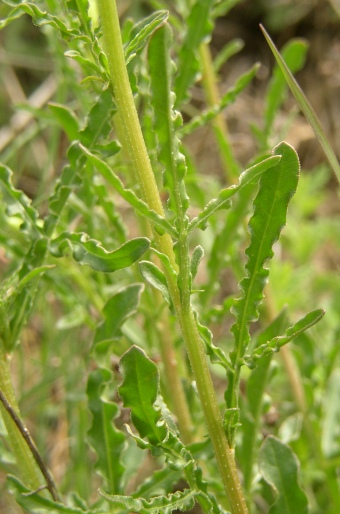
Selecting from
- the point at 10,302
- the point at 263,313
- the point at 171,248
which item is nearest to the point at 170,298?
the point at 171,248

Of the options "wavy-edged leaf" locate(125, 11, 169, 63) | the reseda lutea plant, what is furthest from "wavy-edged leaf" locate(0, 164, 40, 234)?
"wavy-edged leaf" locate(125, 11, 169, 63)

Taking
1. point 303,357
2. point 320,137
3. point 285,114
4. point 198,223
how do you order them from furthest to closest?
point 285,114
point 303,357
point 320,137
point 198,223

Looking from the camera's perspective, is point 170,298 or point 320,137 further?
point 320,137

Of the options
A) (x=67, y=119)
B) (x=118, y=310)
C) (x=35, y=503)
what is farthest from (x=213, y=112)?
(x=35, y=503)

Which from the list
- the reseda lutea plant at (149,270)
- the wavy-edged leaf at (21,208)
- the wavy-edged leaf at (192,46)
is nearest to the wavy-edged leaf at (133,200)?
the reseda lutea plant at (149,270)

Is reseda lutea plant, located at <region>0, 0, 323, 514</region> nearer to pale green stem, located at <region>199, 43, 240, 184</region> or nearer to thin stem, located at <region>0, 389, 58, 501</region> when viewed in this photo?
thin stem, located at <region>0, 389, 58, 501</region>

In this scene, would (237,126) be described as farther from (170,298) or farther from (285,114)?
(170,298)

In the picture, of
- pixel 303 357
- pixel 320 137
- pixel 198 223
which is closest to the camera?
pixel 198 223
